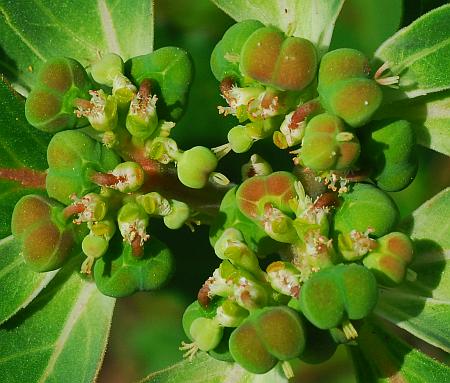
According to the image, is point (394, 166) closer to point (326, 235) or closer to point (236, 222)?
point (326, 235)

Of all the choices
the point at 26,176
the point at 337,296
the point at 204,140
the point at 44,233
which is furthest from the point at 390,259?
the point at 204,140

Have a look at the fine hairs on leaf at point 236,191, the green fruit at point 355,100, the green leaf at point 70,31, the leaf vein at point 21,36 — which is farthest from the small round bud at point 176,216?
the leaf vein at point 21,36

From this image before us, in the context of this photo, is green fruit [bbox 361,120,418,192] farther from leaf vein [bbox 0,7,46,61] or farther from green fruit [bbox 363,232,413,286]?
leaf vein [bbox 0,7,46,61]

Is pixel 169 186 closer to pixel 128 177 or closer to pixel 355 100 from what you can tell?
pixel 128 177

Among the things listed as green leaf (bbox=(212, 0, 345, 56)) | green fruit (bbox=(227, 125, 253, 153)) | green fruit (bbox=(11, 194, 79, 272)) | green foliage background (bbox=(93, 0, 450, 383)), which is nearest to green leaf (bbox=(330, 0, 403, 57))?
green foliage background (bbox=(93, 0, 450, 383))

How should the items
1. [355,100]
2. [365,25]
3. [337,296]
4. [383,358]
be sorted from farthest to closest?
[365,25] < [383,358] < [355,100] < [337,296]

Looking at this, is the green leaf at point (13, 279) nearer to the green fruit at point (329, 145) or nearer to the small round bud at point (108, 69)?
the small round bud at point (108, 69)

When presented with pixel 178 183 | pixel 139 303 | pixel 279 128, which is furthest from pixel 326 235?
pixel 139 303
